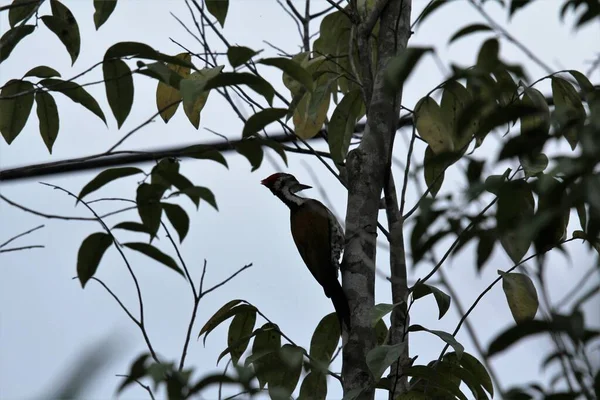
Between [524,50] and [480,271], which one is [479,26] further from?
[480,271]

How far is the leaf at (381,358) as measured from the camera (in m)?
2.11

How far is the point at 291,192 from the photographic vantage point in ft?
15.6

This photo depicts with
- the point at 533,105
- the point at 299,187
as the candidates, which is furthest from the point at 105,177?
the point at 299,187

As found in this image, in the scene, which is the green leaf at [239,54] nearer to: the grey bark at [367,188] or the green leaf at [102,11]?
the green leaf at [102,11]

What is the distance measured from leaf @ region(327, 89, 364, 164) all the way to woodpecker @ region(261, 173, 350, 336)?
797mm

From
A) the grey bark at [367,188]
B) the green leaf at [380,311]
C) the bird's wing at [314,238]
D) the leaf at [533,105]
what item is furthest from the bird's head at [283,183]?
the green leaf at [380,311]

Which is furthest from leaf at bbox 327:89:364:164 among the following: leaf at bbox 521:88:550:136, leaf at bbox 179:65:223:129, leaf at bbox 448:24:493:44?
leaf at bbox 448:24:493:44

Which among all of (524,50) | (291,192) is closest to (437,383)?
(524,50)

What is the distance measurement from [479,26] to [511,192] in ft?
1.16

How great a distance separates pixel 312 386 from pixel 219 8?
3.86 ft

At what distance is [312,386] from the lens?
2.64 metres

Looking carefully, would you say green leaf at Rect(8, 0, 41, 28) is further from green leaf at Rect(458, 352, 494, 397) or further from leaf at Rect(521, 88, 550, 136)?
green leaf at Rect(458, 352, 494, 397)

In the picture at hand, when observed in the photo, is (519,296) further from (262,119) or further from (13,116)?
(13,116)

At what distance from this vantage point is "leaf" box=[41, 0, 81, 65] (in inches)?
100
